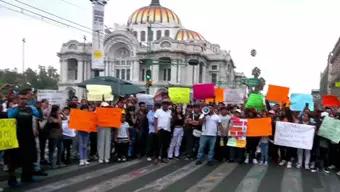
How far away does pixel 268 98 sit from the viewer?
1816cm

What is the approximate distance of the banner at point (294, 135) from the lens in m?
14.5

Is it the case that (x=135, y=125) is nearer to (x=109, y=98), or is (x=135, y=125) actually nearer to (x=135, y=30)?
(x=109, y=98)

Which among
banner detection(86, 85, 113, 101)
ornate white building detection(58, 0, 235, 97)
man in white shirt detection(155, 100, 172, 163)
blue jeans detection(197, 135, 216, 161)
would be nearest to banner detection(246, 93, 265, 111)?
blue jeans detection(197, 135, 216, 161)

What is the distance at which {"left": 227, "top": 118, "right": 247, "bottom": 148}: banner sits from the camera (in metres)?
15.0

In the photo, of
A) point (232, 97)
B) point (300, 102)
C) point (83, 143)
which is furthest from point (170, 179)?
point (232, 97)

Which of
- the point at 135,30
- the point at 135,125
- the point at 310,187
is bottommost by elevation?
the point at 310,187

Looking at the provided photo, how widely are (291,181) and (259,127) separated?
3004 mm

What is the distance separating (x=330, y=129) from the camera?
1438 centimetres

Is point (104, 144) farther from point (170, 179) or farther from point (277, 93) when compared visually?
point (277, 93)

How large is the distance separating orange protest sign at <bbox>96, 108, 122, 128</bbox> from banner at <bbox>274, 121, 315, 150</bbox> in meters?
4.65

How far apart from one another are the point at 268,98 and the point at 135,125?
517 cm

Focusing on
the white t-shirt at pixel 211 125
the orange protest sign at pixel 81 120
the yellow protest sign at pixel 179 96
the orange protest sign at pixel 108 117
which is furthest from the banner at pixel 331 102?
the orange protest sign at pixel 81 120

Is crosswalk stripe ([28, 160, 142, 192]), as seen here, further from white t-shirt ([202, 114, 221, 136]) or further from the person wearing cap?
white t-shirt ([202, 114, 221, 136])

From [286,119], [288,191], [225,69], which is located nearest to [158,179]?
[288,191]
